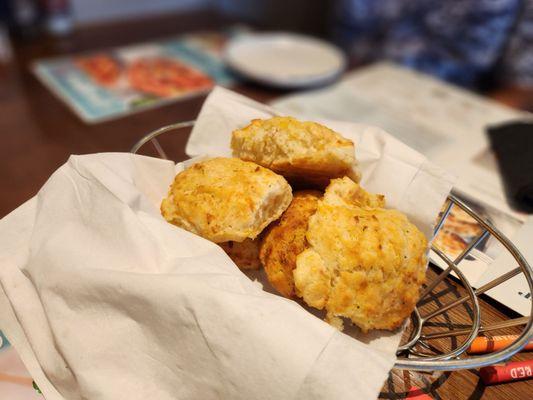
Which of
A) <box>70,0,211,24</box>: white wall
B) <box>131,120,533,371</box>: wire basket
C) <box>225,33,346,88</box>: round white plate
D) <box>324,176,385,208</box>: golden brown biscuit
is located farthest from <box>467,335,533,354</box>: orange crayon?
<box>70,0,211,24</box>: white wall

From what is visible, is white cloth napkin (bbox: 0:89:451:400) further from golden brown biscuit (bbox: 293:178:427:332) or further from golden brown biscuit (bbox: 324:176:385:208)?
golden brown biscuit (bbox: 324:176:385:208)

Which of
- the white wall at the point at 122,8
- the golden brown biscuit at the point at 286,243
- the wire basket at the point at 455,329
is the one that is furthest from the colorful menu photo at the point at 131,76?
the wire basket at the point at 455,329

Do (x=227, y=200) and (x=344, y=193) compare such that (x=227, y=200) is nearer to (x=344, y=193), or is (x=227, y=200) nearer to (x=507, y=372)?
(x=344, y=193)

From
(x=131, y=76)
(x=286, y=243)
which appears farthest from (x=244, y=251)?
(x=131, y=76)

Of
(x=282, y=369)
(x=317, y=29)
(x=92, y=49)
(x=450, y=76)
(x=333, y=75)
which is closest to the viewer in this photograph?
(x=282, y=369)

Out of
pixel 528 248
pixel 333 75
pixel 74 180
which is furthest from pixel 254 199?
pixel 333 75

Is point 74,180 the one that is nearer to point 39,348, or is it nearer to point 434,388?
point 39,348
